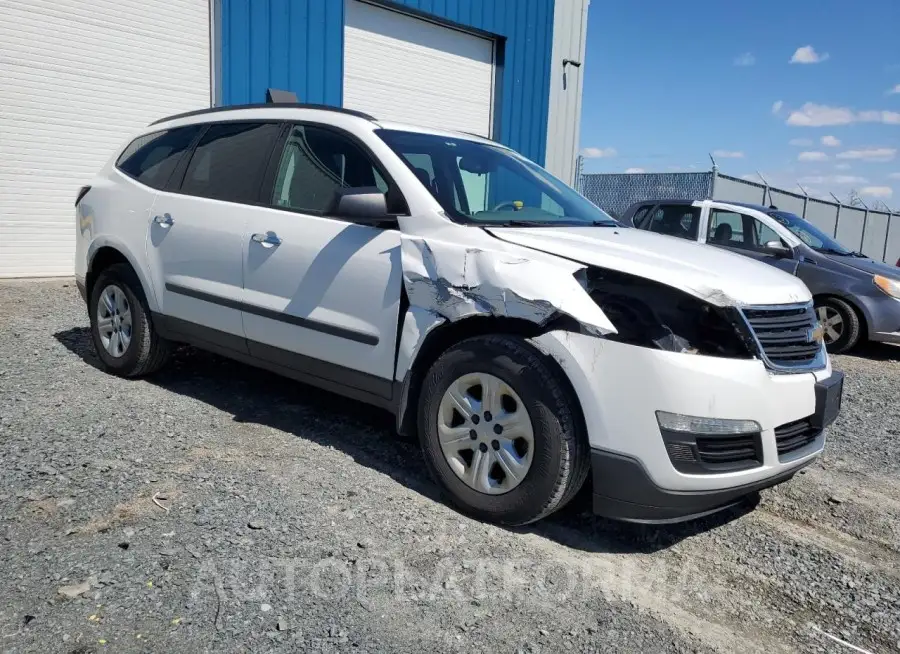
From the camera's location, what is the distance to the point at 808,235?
884cm

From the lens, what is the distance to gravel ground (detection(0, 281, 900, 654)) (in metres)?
2.45

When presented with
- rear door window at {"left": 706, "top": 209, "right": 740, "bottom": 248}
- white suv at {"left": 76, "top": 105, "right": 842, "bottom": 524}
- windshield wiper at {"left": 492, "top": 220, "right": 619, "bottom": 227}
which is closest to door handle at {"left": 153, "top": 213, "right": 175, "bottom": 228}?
white suv at {"left": 76, "top": 105, "right": 842, "bottom": 524}

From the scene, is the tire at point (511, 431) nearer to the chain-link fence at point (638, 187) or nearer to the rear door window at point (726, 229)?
the rear door window at point (726, 229)

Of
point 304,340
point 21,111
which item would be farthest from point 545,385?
point 21,111

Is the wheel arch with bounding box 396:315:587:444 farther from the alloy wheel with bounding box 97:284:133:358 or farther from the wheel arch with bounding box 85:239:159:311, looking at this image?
the alloy wheel with bounding box 97:284:133:358

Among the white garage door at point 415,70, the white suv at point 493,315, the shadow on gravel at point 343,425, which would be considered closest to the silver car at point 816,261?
the white garage door at point 415,70

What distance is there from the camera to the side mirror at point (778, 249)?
853cm

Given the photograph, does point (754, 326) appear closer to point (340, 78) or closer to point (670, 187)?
point (340, 78)

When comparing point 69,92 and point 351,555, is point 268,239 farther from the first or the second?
point 69,92

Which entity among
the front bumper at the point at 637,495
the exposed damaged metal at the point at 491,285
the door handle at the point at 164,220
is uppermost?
the door handle at the point at 164,220

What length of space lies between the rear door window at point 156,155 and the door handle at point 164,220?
257mm

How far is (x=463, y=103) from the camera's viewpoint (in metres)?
13.9

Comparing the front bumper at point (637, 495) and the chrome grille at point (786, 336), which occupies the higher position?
the chrome grille at point (786, 336)

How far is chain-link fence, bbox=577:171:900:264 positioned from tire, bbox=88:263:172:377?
11.8 meters
